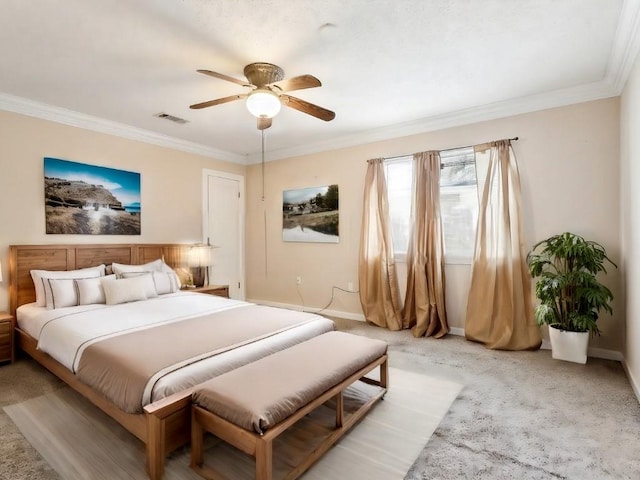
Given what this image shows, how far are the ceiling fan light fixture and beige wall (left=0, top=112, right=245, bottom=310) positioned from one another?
267 centimetres

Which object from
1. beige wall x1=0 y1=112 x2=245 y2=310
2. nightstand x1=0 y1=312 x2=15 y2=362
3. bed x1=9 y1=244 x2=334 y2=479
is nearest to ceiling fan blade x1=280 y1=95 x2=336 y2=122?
bed x1=9 y1=244 x2=334 y2=479

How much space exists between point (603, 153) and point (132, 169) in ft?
17.8

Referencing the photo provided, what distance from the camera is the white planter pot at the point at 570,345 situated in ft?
10.2

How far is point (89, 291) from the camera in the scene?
3.45 metres

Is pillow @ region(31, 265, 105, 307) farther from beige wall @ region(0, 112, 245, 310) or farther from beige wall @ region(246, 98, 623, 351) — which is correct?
beige wall @ region(246, 98, 623, 351)

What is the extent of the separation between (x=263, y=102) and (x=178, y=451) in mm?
2437

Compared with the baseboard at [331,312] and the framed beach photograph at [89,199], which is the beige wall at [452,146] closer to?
the baseboard at [331,312]

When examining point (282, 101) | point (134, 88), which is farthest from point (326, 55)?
point (134, 88)

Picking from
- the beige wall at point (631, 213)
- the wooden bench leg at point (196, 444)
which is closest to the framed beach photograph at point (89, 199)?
the wooden bench leg at point (196, 444)

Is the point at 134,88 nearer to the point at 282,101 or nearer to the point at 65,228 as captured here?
the point at 282,101

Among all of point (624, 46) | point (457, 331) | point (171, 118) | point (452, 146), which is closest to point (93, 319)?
point (171, 118)

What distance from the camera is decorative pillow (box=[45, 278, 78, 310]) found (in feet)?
10.8

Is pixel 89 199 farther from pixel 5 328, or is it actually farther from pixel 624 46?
pixel 624 46

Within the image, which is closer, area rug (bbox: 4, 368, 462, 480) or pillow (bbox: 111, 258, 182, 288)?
area rug (bbox: 4, 368, 462, 480)
